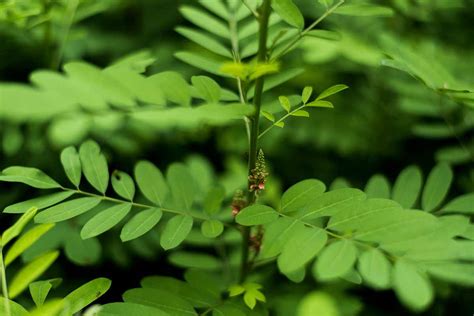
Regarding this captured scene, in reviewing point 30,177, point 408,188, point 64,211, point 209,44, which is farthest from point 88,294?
point 408,188

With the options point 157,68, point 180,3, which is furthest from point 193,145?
point 180,3

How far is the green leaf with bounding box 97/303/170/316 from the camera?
986 millimetres

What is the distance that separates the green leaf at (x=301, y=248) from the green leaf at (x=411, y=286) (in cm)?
13

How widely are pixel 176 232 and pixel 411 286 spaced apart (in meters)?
0.49

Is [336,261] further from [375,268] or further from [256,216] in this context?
[256,216]

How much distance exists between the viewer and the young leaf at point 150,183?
1231 millimetres

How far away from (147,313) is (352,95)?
1746mm

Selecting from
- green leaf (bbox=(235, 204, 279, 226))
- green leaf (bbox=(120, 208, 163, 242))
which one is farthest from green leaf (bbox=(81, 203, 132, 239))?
→ green leaf (bbox=(235, 204, 279, 226))

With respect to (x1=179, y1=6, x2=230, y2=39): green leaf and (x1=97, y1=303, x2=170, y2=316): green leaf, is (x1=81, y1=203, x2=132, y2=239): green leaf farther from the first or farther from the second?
(x1=179, y1=6, x2=230, y2=39): green leaf

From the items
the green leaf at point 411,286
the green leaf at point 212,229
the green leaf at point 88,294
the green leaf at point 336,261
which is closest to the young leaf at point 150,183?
the green leaf at point 212,229

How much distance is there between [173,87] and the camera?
95 cm

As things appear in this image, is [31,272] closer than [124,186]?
Yes

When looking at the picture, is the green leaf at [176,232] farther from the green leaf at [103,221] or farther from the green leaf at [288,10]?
the green leaf at [288,10]

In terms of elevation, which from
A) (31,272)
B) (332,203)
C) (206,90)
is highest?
(206,90)
